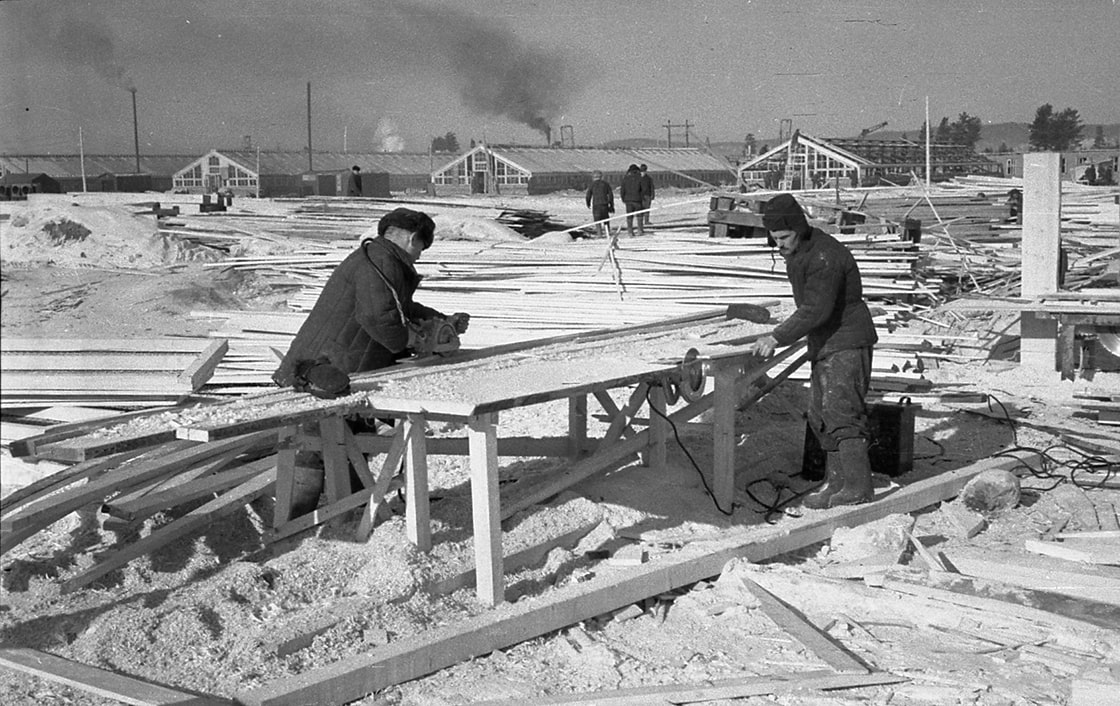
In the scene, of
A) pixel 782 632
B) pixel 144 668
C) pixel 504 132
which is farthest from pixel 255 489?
pixel 504 132

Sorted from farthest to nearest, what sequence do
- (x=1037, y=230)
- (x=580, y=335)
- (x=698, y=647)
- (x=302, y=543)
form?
(x=1037, y=230) < (x=580, y=335) < (x=302, y=543) < (x=698, y=647)

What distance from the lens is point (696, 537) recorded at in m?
6.27

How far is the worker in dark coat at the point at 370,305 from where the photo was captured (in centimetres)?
605

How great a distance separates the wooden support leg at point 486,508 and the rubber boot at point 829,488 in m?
2.20

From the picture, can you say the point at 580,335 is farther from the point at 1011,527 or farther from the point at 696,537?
the point at 1011,527

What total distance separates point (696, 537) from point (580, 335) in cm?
155

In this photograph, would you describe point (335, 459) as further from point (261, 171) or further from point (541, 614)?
point (261, 171)

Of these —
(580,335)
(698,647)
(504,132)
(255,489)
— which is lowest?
(698,647)

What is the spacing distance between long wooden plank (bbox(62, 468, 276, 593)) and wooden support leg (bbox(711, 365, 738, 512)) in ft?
7.57

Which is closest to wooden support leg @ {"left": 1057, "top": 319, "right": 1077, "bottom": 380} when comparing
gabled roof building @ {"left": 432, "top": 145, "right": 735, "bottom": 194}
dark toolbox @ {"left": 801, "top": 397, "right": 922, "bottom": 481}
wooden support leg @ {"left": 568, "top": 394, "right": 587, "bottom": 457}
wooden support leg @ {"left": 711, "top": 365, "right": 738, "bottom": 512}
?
dark toolbox @ {"left": 801, "top": 397, "right": 922, "bottom": 481}

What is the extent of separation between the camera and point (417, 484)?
17.9 feet

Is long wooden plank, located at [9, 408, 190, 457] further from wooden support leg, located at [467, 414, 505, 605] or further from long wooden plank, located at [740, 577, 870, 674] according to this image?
long wooden plank, located at [740, 577, 870, 674]

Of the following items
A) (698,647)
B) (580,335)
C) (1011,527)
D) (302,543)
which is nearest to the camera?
(698,647)

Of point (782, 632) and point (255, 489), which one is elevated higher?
point (255, 489)
